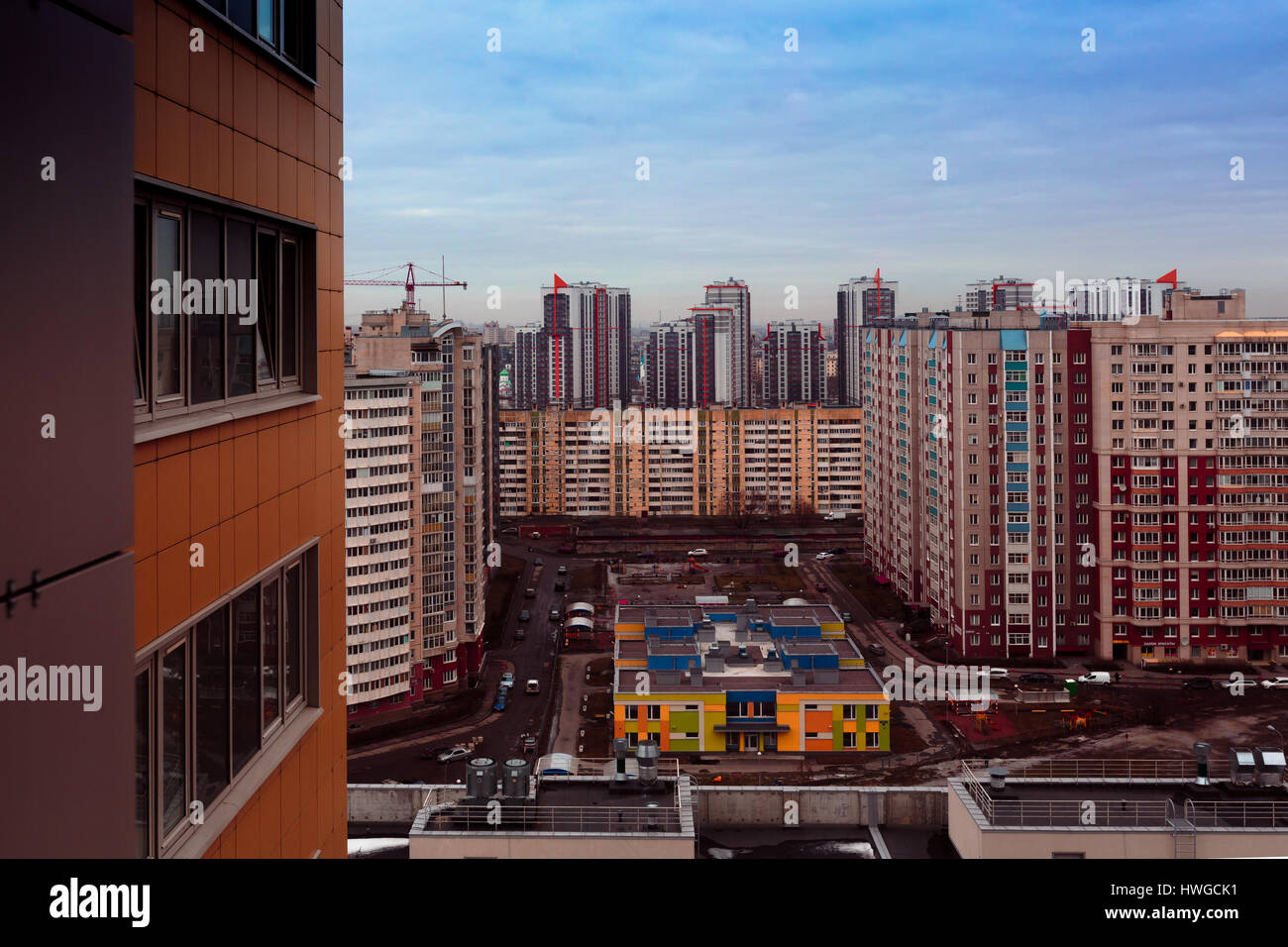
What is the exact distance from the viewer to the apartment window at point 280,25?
1.65 meters

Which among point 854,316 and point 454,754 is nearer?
point 454,754

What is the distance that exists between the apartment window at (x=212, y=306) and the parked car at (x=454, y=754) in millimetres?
12135

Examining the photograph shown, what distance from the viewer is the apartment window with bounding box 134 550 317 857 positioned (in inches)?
57.1

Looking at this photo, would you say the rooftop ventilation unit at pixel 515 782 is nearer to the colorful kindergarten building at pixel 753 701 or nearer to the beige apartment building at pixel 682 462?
the colorful kindergarten building at pixel 753 701

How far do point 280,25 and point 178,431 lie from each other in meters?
0.85

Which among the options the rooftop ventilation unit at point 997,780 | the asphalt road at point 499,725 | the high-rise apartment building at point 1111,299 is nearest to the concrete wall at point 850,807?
the rooftop ventilation unit at point 997,780

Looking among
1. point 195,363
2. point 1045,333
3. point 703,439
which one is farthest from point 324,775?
point 703,439

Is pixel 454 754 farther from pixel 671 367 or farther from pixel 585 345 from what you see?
pixel 585 345

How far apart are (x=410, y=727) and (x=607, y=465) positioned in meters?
18.1

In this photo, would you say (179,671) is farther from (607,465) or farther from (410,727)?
(607,465)

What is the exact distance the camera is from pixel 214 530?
1.58 m

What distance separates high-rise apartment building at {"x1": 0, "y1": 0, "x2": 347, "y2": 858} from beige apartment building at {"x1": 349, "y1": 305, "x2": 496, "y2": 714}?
12556 millimetres

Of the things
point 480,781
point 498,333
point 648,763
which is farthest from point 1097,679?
point 498,333

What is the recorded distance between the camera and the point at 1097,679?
664 inches
